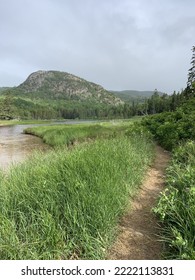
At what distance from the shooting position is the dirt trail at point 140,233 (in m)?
4.63

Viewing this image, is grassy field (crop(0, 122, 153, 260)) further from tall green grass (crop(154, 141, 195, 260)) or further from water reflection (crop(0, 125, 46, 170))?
water reflection (crop(0, 125, 46, 170))

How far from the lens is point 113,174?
677 centimetres

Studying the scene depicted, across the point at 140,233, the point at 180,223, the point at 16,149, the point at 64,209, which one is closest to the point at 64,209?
the point at 64,209

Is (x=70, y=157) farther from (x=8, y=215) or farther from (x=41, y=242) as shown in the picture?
(x=41, y=242)

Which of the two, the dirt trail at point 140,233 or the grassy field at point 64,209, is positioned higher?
the grassy field at point 64,209

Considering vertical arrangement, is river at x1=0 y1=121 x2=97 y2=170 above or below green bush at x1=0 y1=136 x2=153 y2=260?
below

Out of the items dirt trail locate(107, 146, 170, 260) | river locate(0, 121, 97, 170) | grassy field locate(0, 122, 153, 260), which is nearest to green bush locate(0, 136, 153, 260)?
grassy field locate(0, 122, 153, 260)

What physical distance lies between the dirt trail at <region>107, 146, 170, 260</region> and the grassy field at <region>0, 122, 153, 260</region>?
8.1 inches

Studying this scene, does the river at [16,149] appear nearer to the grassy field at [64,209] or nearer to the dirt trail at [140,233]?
the grassy field at [64,209]

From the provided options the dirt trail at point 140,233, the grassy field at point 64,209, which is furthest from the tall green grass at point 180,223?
the grassy field at point 64,209

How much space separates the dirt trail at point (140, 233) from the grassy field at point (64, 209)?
8.1 inches

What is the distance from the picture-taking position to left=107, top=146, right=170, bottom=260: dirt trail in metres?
4.63

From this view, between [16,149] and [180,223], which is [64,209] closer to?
[180,223]
